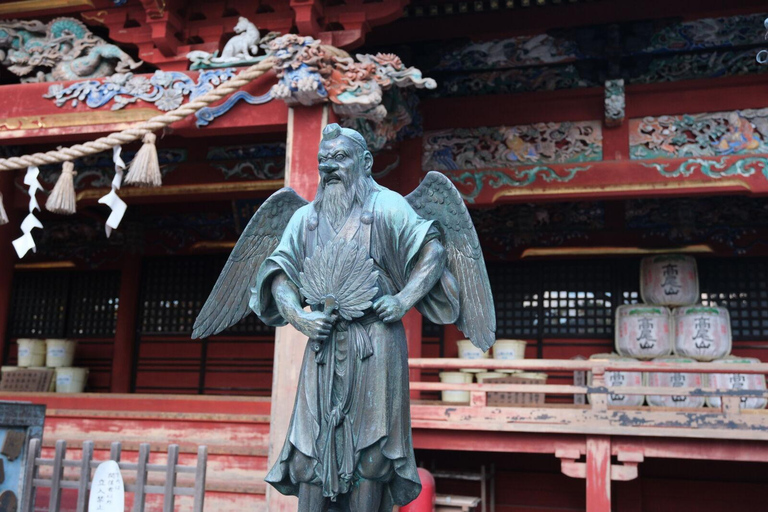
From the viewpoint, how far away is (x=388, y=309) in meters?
2.99

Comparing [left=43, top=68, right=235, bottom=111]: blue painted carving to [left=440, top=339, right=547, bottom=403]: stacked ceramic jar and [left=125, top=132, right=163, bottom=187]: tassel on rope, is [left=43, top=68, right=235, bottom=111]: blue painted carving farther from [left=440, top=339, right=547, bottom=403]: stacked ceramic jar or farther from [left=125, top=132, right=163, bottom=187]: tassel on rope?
[left=440, top=339, right=547, bottom=403]: stacked ceramic jar

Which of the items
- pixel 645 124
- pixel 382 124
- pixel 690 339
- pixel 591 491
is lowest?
pixel 591 491

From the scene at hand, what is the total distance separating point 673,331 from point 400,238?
6846 millimetres

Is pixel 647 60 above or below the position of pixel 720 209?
above

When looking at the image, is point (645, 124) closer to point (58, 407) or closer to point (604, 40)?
point (604, 40)

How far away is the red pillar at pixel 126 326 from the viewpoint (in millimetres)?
11289

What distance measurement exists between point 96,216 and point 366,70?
19.1 ft

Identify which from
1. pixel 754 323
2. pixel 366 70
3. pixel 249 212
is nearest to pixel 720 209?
pixel 754 323

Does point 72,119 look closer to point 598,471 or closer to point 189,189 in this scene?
point 189,189

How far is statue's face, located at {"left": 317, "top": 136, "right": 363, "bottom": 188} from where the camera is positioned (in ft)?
10.4

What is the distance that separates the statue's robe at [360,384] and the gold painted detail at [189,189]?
6130 millimetres

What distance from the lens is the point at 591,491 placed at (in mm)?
6473

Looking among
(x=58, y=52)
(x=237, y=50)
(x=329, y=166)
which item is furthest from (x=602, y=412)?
(x=58, y=52)

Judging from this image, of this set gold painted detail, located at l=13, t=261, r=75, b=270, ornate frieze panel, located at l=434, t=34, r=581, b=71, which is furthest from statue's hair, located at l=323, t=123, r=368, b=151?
gold painted detail, located at l=13, t=261, r=75, b=270
